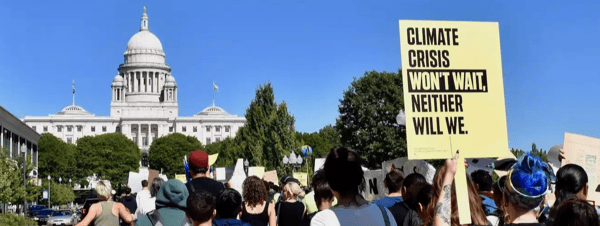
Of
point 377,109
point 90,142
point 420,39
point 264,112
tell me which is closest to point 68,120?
point 90,142

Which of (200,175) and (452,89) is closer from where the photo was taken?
(452,89)

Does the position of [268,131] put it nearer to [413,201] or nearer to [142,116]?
[413,201]

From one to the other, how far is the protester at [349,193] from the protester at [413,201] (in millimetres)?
1726

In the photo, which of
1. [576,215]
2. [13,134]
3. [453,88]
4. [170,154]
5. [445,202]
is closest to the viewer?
[576,215]

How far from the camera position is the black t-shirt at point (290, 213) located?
9102 millimetres

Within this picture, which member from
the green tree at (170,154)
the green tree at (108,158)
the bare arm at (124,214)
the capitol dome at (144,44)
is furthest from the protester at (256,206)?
the capitol dome at (144,44)

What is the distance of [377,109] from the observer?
5444 cm

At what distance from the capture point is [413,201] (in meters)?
6.72

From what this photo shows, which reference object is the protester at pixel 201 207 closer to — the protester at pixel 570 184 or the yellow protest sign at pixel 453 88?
the yellow protest sign at pixel 453 88

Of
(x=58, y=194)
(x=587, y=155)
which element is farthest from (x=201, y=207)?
(x=58, y=194)

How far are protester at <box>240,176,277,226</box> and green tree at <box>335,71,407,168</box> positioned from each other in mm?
43256

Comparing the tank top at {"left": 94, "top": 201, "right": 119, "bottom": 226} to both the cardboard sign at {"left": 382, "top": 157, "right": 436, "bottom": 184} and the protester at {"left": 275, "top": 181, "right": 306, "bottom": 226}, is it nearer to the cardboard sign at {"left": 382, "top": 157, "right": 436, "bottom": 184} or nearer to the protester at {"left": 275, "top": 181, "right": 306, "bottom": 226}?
the protester at {"left": 275, "top": 181, "right": 306, "bottom": 226}

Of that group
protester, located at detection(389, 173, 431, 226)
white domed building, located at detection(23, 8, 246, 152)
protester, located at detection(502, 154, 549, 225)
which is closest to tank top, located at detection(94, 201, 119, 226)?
protester, located at detection(389, 173, 431, 226)

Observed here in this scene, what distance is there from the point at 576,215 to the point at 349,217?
109cm
